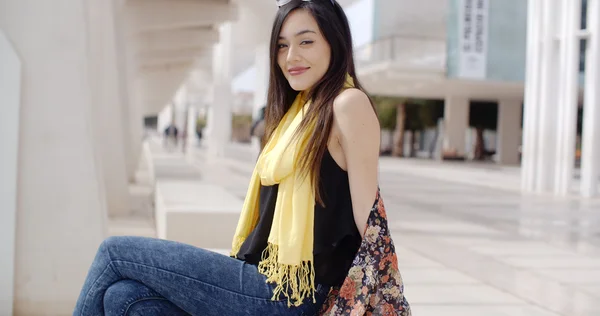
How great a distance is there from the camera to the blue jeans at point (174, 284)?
2363mm

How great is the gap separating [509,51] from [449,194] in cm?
1138

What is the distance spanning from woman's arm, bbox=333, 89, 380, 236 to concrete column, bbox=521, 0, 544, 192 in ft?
51.0

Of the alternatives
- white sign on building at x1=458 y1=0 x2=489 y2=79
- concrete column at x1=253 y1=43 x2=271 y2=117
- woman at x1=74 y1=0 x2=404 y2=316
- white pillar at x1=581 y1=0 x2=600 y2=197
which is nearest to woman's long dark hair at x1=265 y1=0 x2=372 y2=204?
woman at x1=74 y1=0 x2=404 y2=316

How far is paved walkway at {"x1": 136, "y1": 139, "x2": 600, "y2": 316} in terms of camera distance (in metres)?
5.18

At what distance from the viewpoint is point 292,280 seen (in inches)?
91.2

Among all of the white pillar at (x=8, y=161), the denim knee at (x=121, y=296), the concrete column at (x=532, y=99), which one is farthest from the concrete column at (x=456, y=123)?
the denim knee at (x=121, y=296)

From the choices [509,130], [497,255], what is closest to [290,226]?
[497,255]

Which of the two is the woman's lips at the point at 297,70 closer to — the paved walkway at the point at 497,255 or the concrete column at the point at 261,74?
the paved walkway at the point at 497,255

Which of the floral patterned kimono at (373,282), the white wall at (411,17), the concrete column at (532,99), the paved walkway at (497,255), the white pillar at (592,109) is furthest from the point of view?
the white wall at (411,17)

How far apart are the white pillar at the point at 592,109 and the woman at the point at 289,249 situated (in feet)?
46.8

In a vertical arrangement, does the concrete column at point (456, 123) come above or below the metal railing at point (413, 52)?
below

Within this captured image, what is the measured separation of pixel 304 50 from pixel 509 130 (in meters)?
34.7

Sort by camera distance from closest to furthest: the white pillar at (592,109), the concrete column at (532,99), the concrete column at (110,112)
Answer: the concrete column at (110,112), the white pillar at (592,109), the concrete column at (532,99)

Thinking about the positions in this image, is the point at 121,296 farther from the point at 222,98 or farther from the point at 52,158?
the point at 222,98
